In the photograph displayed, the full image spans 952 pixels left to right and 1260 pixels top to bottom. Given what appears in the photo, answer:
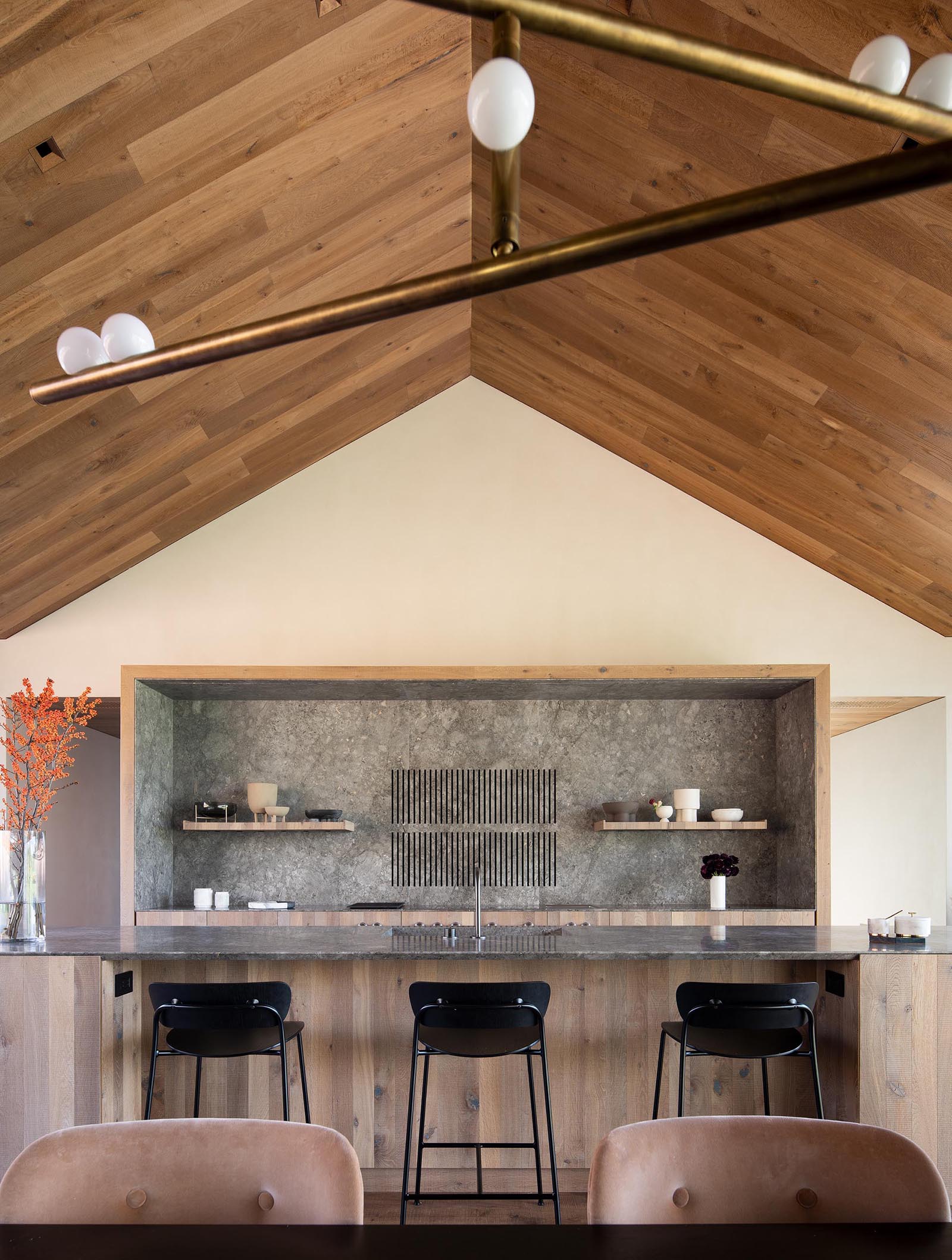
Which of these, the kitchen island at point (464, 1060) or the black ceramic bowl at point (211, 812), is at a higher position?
the black ceramic bowl at point (211, 812)

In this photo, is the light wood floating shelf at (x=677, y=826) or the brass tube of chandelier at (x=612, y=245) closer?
the brass tube of chandelier at (x=612, y=245)

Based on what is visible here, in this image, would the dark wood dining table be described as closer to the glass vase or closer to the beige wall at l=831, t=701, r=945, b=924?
the glass vase

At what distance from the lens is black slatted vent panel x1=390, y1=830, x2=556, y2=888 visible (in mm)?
6012

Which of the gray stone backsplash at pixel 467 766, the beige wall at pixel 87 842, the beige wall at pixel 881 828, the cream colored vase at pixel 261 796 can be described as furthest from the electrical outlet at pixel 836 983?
the beige wall at pixel 87 842

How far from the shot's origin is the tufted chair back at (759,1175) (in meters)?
1.46

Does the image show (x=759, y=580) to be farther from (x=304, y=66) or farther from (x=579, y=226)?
(x=304, y=66)

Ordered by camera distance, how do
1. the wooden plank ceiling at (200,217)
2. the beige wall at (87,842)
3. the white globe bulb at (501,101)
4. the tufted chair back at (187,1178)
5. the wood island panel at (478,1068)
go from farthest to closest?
the beige wall at (87,842) < the wood island panel at (478,1068) < the wooden plank ceiling at (200,217) < the tufted chair back at (187,1178) < the white globe bulb at (501,101)

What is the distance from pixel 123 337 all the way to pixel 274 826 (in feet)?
14.2

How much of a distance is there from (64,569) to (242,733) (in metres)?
1.40

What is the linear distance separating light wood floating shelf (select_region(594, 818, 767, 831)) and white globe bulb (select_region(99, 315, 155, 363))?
4443 millimetres

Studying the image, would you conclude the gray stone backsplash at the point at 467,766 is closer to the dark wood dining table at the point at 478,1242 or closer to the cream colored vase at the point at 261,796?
the cream colored vase at the point at 261,796

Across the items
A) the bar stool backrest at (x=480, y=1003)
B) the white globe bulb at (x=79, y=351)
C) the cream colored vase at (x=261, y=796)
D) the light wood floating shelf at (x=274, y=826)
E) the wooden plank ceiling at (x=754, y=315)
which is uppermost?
the wooden plank ceiling at (x=754, y=315)

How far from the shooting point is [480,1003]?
2.96 meters

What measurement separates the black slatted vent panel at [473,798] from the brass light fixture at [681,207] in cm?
495
